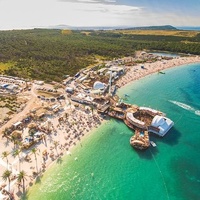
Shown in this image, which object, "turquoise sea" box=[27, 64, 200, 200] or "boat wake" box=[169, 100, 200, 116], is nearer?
"turquoise sea" box=[27, 64, 200, 200]

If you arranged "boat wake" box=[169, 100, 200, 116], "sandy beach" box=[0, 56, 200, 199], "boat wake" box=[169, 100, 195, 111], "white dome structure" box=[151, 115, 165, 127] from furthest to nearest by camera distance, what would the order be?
"boat wake" box=[169, 100, 195, 111] → "boat wake" box=[169, 100, 200, 116] → "white dome structure" box=[151, 115, 165, 127] → "sandy beach" box=[0, 56, 200, 199]

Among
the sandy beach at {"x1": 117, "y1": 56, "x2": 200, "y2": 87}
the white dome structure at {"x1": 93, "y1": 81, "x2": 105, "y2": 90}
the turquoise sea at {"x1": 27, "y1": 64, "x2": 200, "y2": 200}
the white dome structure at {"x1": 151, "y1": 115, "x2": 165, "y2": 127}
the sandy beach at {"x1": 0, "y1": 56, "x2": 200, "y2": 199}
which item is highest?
the white dome structure at {"x1": 151, "y1": 115, "x2": 165, "y2": 127}

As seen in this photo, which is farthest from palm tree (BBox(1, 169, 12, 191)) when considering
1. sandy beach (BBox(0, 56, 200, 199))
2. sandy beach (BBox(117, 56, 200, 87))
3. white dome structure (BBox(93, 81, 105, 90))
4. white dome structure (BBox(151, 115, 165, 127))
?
sandy beach (BBox(117, 56, 200, 87))

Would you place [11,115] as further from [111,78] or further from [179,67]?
[179,67]

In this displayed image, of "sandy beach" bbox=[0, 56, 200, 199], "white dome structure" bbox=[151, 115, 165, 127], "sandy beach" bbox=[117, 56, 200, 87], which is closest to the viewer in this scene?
"sandy beach" bbox=[0, 56, 200, 199]

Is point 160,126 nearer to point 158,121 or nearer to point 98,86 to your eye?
point 158,121

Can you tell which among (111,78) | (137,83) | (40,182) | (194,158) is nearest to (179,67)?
(137,83)

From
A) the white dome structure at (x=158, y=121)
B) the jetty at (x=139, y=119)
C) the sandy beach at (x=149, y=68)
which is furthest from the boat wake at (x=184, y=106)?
the sandy beach at (x=149, y=68)

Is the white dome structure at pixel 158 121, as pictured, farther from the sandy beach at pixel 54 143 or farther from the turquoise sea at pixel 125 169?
the sandy beach at pixel 54 143

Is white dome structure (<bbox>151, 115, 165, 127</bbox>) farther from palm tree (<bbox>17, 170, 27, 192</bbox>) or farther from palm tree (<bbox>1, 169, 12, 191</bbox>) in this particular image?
palm tree (<bbox>1, 169, 12, 191</bbox>)
